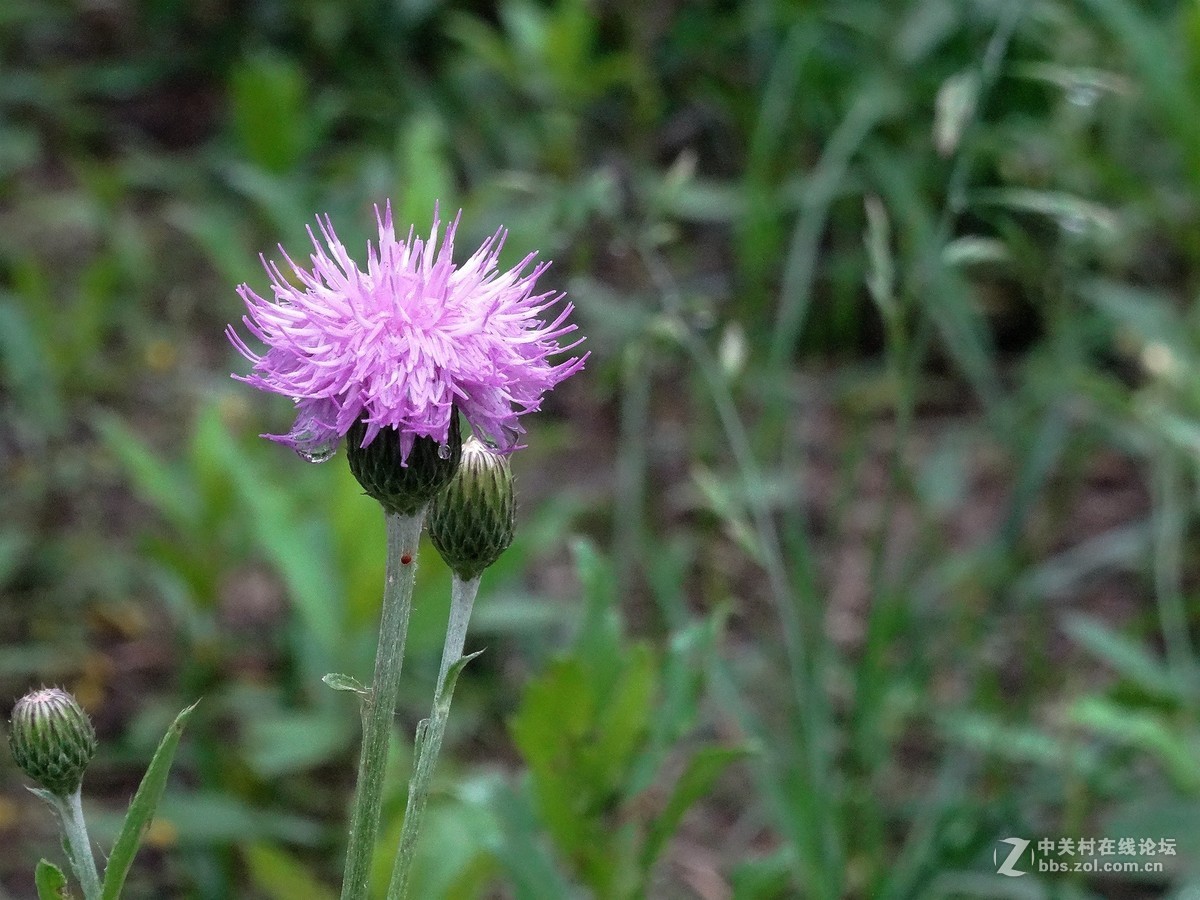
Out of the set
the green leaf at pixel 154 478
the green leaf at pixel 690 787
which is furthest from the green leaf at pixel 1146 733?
the green leaf at pixel 154 478

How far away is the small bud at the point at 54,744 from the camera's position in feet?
4.74

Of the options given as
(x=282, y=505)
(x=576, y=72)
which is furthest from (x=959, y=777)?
(x=576, y=72)

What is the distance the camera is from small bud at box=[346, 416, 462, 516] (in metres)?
1.35

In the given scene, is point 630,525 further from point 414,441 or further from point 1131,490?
point 414,441

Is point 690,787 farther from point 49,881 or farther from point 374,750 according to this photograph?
point 49,881

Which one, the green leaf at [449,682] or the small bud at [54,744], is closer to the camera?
the green leaf at [449,682]

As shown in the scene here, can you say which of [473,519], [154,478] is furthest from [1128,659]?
[154,478]

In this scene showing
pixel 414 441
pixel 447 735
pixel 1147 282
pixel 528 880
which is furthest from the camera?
pixel 1147 282

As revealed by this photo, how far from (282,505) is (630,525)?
3.12ft

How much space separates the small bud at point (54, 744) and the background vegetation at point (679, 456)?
746 millimetres

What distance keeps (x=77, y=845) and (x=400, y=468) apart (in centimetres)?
55

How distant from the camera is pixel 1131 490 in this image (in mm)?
3867

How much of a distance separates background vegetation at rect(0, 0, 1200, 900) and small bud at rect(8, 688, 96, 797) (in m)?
0.75

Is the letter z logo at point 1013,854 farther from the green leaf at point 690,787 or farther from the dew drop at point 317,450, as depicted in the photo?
the dew drop at point 317,450
